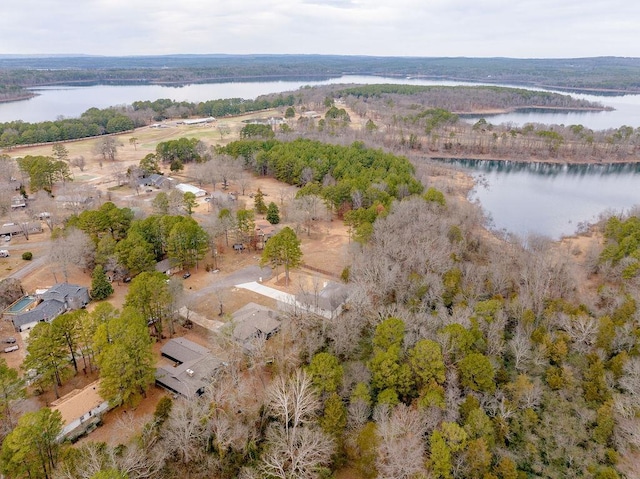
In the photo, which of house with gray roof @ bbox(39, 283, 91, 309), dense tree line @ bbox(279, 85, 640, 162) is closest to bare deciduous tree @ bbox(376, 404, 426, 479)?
house with gray roof @ bbox(39, 283, 91, 309)

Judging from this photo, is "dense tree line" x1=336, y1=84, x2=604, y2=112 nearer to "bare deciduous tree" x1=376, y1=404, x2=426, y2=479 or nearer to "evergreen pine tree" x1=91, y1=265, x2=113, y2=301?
"evergreen pine tree" x1=91, y1=265, x2=113, y2=301

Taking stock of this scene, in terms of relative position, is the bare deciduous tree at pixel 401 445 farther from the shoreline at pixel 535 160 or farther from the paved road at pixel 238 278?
the shoreline at pixel 535 160

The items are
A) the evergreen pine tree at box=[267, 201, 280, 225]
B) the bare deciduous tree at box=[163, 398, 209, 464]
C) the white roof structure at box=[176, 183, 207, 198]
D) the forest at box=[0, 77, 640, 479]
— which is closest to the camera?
the bare deciduous tree at box=[163, 398, 209, 464]

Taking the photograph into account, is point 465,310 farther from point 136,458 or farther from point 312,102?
point 312,102

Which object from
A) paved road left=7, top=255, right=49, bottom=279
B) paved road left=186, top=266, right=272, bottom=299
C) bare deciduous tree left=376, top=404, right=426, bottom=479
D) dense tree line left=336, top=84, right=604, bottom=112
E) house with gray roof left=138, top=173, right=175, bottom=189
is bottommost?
paved road left=186, top=266, right=272, bottom=299

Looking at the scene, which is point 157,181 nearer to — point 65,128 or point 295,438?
point 65,128

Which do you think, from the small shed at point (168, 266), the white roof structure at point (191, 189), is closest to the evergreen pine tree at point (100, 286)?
the small shed at point (168, 266)

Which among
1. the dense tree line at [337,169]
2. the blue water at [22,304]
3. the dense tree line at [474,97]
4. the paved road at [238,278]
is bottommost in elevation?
the paved road at [238,278]
